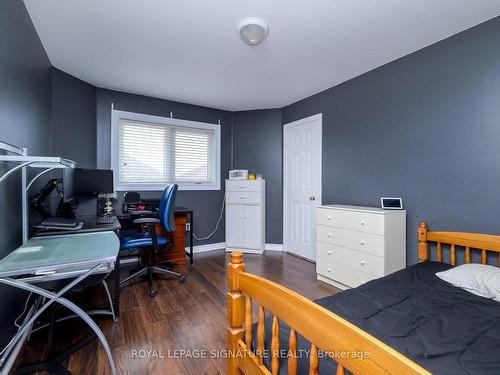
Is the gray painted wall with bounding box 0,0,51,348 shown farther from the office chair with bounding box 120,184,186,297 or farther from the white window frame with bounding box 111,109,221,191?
the white window frame with bounding box 111,109,221,191

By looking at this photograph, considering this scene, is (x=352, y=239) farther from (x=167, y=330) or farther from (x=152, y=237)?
(x=152, y=237)

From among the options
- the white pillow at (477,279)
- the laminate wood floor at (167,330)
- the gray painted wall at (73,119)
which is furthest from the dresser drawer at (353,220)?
the gray painted wall at (73,119)

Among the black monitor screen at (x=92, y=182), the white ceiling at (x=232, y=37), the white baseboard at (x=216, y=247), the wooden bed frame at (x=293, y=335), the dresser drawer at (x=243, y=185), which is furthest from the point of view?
the white baseboard at (x=216, y=247)

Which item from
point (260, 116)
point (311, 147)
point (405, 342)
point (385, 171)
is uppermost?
point (260, 116)

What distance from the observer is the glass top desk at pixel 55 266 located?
1099 millimetres

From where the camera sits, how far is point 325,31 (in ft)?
6.52

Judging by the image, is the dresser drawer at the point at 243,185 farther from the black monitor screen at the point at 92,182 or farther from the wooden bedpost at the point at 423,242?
the wooden bedpost at the point at 423,242

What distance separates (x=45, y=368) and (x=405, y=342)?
1.97 meters

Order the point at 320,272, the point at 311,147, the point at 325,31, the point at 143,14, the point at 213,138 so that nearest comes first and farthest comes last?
the point at 143,14, the point at 325,31, the point at 320,272, the point at 311,147, the point at 213,138

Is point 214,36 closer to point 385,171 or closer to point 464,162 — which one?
point 385,171

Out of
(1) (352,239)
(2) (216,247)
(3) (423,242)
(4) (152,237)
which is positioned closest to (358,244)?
(1) (352,239)

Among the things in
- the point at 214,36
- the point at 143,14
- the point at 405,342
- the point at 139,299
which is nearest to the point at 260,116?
the point at 214,36

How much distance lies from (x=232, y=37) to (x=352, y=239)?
222cm

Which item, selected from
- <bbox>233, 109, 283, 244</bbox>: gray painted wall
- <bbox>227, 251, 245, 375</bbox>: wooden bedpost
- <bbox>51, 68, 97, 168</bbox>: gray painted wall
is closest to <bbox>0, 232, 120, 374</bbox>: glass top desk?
<bbox>227, 251, 245, 375</bbox>: wooden bedpost
